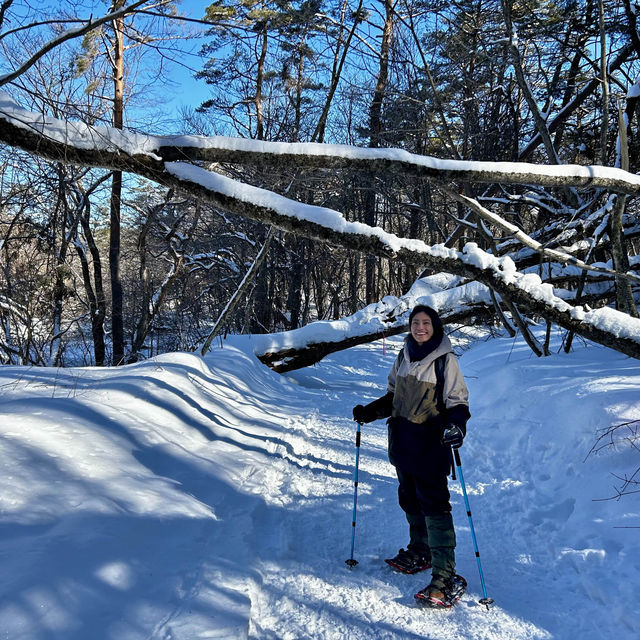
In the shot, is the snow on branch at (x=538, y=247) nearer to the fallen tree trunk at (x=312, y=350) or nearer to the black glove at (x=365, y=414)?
the black glove at (x=365, y=414)

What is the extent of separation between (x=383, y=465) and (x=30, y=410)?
147 inches

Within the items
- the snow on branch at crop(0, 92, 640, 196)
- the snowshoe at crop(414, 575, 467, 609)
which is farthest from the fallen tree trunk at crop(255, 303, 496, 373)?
the snowshoe at crop(414, 575, 467, 609)

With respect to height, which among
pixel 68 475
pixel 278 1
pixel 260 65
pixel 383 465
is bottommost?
pixel 383 465

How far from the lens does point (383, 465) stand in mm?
5633

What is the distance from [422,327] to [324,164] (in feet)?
4.57

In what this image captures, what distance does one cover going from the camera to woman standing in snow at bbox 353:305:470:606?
326cm

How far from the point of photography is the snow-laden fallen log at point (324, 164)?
3.33m

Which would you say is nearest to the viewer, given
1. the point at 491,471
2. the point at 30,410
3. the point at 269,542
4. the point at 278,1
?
the point at 269,542

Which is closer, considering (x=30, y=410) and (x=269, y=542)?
(x=269, y=542)

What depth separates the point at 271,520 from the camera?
13.4ft

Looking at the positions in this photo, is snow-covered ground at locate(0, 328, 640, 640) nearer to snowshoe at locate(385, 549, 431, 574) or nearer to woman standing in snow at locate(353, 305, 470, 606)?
snowshoe at locate(385, 549, 431, 574)

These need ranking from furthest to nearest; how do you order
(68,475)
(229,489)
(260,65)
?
A: (260,65), (229,489), (68,475)

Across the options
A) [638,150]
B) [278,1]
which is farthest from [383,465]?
[278,1]

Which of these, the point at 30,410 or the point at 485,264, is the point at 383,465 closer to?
the point at 485,264
